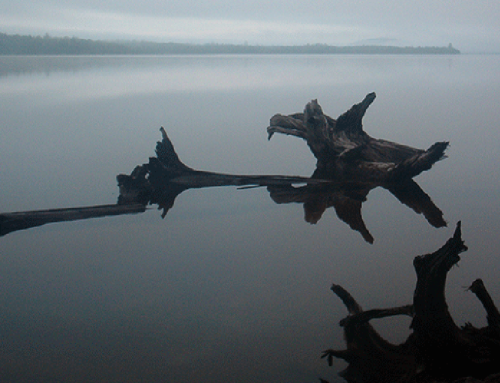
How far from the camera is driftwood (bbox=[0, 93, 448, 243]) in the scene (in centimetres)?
588

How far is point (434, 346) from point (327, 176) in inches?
158

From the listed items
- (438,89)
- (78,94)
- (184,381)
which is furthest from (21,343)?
(438,89)

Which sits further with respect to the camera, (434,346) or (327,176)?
(327,176)

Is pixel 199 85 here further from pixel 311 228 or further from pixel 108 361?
pixel 108 361

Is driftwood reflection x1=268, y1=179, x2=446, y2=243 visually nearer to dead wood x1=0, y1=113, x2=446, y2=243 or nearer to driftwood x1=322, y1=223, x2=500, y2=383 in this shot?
dead wood x1=0, y1=113, x2=446, y2=243

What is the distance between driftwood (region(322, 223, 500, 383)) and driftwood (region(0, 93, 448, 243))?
2846mm

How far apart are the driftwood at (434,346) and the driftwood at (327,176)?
9.34ft

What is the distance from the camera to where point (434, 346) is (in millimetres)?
2582

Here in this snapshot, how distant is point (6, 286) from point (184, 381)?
1690mm

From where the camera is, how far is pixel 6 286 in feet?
12.5

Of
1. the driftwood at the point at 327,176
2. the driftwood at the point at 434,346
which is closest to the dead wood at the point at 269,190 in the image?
the driftwood at the point at 327,176

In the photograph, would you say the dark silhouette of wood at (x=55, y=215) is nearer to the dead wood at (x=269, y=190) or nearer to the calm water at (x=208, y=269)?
the dead wood at (x=269, y=190)

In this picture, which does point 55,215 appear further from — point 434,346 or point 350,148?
point 434,346

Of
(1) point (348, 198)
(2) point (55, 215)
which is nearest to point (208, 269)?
(2) point (55, 215)
